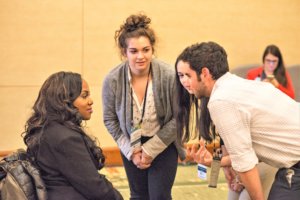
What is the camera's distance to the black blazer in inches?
68.1

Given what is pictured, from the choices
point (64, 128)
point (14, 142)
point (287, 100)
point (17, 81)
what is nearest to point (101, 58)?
point (17, 81)

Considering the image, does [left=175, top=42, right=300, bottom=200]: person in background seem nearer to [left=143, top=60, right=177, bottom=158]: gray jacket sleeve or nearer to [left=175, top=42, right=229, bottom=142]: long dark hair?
[left=175, top=42, right=229, bottom=142]: long dark hair

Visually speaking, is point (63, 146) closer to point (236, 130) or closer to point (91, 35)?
point (236, 130)

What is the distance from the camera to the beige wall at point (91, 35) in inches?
156

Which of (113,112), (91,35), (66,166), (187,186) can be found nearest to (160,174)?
(113,112)

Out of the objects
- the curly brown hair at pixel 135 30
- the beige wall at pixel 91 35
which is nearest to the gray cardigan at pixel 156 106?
the curly brown hair at pixel 135 30

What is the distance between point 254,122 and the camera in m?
1.58

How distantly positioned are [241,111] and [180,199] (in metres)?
1.91

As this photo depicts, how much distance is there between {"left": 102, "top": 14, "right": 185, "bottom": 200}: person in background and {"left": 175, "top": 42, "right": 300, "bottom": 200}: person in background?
20.1 inches

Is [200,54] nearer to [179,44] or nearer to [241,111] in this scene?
[241,111]

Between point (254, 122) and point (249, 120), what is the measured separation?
0.04 metres

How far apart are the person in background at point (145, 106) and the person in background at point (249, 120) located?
1.68 ft

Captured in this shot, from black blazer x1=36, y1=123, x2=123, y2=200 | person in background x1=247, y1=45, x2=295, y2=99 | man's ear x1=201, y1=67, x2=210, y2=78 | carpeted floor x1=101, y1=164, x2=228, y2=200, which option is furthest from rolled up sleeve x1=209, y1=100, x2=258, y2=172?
person in background x1=247, y1=45, x2=295, y2=99

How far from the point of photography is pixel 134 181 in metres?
2.38
